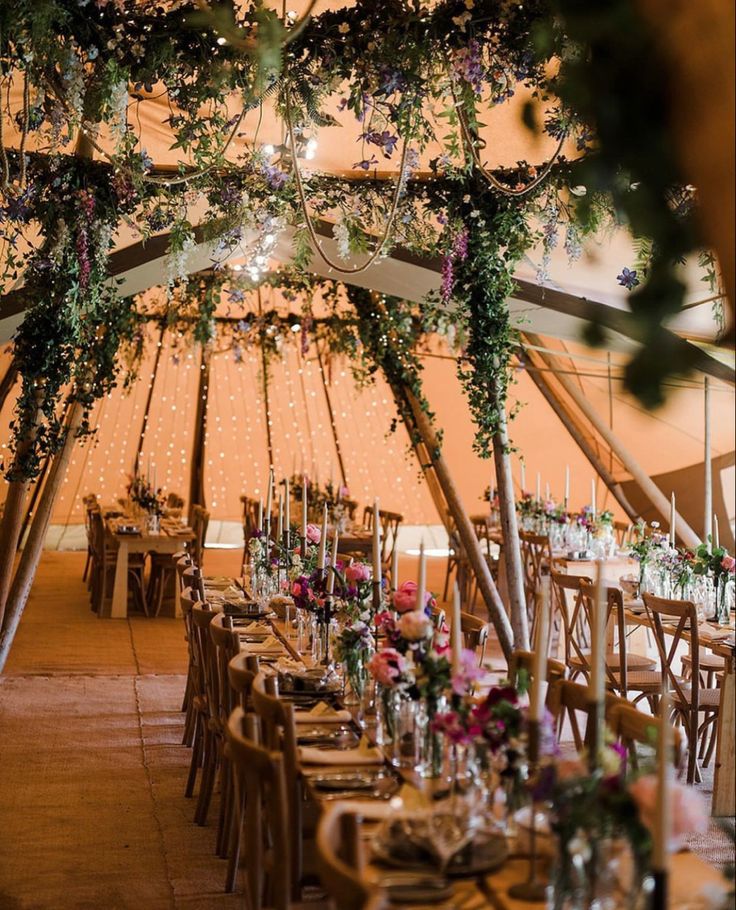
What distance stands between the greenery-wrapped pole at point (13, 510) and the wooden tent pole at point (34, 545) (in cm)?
29

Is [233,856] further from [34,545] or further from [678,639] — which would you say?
[34,545]

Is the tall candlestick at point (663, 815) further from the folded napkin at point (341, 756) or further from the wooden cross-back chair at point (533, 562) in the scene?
the wooden cross-back chair at point (533, 562)

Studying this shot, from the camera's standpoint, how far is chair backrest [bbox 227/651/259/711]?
3219 millimetres

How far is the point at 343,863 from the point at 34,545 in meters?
5.45

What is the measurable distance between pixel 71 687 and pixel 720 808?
16.5 ft

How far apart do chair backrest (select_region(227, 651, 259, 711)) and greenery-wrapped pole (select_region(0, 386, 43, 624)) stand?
316cm

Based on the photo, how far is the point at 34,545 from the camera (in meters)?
7.02

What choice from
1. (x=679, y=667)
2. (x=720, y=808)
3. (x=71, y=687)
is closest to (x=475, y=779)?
(x=720, y=808)

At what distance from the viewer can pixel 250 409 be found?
13.0m

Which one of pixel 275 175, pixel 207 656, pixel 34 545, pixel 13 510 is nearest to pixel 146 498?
pixel 34 545

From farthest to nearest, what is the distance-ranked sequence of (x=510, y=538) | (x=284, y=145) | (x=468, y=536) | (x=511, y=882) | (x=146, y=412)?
(x=146, y=412) → (x=468, y=536) → (x=510, y=538) → (x=284, y=145) → (x=511, y=882)

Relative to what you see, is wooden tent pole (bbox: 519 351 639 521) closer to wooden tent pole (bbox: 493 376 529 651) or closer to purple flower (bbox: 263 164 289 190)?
wooden tent pole (bbox: 493 376 529 651)

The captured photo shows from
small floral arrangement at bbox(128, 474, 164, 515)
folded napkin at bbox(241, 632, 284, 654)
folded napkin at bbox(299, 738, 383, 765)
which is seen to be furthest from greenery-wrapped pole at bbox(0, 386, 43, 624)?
folded napkin at bbox(299, 738, 383, 765)

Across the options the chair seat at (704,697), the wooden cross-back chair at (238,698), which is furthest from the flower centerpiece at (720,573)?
the wooden cross-back chair at (238,698)
